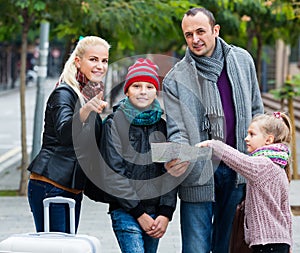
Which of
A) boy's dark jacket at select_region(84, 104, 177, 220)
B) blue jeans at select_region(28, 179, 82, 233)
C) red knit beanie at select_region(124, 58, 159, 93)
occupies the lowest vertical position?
blue jeans at select_region(28, 179, 82, 233)

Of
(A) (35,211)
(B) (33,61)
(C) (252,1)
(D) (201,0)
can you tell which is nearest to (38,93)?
(D) (201,0)

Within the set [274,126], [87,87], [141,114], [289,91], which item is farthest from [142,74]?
[289,91]

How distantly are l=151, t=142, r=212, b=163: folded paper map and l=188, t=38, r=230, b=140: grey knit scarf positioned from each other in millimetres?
263

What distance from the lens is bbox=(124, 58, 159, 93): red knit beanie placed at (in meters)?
4.75

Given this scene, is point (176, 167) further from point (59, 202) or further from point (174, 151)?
point (59, 202)

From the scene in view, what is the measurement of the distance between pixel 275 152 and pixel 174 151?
58cm

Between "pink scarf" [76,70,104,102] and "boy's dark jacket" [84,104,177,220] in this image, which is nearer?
"boy's dark jacket" [84,104,177,220]

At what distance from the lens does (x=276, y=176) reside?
4.66 metres

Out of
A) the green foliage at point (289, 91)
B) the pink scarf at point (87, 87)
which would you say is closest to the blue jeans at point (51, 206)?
the pink scarf at point (87, 87)

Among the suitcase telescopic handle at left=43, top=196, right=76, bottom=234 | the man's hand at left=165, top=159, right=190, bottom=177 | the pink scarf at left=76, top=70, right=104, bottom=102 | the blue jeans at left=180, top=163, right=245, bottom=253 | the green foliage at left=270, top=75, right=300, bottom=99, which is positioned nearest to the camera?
the suitcase telescopic handle at left=43, top=196, right=76, bottom=234

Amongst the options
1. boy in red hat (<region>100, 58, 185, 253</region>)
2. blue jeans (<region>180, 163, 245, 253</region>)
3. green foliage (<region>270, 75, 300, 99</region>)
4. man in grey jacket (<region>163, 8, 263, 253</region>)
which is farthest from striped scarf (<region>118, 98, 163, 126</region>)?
green foliage (<region>270, 75, 300, 99</region>)

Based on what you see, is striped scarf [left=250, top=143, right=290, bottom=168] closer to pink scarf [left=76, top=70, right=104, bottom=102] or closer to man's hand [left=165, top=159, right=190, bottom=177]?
man's hand [left=165, top=159, right=190, bottom=177]

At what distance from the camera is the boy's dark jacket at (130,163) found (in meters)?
4.69

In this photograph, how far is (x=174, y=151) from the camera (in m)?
4.57
